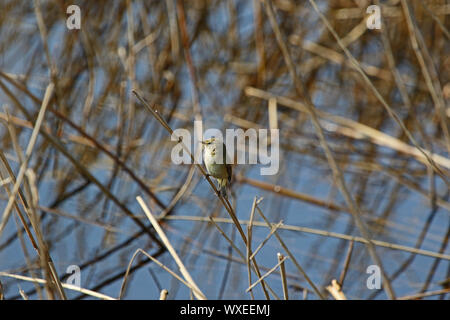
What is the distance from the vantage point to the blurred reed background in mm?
2879

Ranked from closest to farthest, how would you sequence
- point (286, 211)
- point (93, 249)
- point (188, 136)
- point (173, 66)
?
point (93, 249)
point (286, 211)
point (188, 136)
point (173, 66)

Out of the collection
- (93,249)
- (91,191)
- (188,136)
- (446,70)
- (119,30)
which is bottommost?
(93,249)

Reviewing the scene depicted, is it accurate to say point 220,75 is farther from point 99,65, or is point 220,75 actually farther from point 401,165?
point 401,165

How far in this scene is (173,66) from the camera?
545 centimetres

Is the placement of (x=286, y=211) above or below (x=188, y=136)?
below

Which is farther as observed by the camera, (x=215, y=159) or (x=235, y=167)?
(x=235, y=167)

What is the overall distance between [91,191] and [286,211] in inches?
46.9

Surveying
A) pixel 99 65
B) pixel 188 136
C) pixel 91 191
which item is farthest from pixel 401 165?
pixel 99 65

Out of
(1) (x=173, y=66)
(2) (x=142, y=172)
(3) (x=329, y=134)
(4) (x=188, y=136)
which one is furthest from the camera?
(1) (x=173, y=66)

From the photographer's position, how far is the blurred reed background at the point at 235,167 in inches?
113

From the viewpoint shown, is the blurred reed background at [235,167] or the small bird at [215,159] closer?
the small bird at [215,159]

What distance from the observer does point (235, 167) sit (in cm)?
426

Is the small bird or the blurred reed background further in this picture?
the blurred reed background

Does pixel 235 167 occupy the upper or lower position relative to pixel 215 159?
lower
